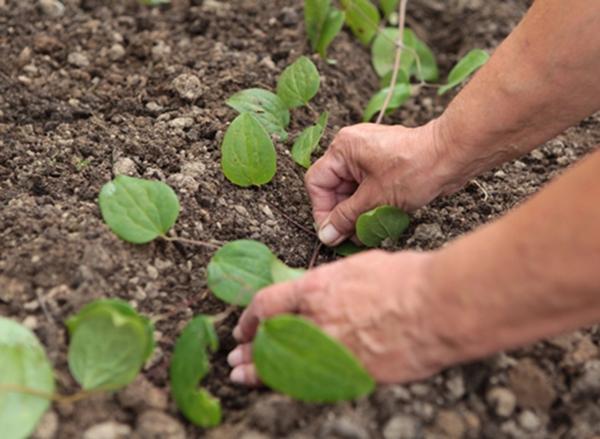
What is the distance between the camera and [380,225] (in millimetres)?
1358

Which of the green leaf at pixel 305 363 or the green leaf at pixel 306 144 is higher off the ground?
the green leaf at pixel 305 363

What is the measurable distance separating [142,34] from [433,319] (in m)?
1.07

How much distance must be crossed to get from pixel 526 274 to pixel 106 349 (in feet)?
1.66

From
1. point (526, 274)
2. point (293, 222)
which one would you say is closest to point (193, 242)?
point (293, 222)

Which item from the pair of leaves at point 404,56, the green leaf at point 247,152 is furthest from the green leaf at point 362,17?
the green leaf at point 247,152

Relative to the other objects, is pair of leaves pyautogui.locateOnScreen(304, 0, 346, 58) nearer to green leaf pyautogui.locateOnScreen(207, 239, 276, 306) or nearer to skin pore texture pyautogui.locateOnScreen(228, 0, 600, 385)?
skin pore texture pyautogui.locateOnScreen(228, 0, 600, 385)

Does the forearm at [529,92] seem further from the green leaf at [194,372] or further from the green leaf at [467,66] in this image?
the green leaf at [194,372]

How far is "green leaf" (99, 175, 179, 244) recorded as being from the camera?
1259mm

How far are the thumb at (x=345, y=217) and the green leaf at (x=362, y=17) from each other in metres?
0.59

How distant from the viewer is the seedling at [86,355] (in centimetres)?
106

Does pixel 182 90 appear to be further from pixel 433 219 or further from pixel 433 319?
pixel 433 319

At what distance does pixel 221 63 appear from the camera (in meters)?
1.72

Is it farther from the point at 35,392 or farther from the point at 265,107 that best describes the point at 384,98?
the point at 35,392

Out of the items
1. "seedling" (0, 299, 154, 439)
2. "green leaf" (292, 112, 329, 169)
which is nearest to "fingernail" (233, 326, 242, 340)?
"seedling" (0, 299, 154, 439)
